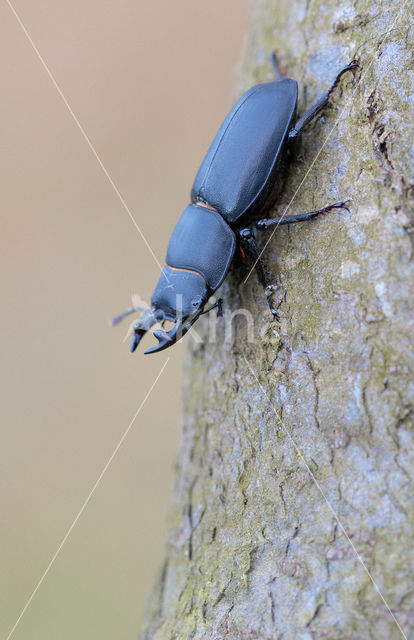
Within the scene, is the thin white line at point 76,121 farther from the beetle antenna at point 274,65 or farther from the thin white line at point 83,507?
the beetle antenna at point 274,65

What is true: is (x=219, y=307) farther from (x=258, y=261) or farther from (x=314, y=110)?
(x=314, y=110)

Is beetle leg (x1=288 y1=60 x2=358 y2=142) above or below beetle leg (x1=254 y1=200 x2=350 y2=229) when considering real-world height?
above

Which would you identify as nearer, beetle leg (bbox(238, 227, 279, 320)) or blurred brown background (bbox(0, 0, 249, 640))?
beetle leg (bbox(238, 227, 279, 320))

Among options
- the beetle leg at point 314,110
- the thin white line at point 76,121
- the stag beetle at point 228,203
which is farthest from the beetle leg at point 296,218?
the thin white line at point 76,121

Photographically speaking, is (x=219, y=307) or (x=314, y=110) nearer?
(x=314, y=110)

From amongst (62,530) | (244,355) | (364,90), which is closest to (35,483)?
(62,530)

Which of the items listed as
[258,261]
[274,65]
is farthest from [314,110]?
[258,261]

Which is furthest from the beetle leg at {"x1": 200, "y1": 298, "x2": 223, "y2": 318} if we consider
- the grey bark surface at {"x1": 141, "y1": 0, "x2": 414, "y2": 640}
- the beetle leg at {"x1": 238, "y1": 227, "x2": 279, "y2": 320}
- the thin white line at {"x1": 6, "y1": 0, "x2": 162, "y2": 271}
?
the thin white line at {"x1": 6, "y1": 0, "x2": 162, "y2": 271}

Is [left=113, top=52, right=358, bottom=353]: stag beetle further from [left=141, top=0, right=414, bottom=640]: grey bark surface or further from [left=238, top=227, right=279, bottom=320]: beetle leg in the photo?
[left=141, top=0, right=414, bottom=640]: grey bark surface
